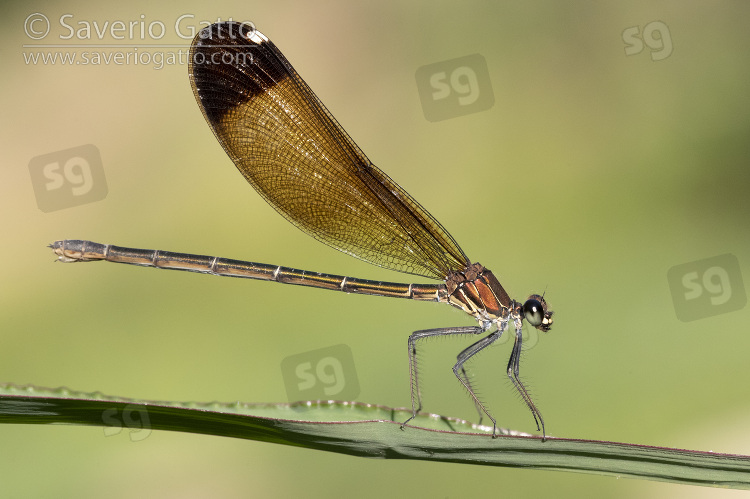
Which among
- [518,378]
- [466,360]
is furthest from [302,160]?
[518,378]

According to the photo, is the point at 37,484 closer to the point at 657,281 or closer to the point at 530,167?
the point at 657,281

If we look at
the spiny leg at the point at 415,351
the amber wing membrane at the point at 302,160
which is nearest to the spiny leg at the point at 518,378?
the spiny leg at the point at 415,351

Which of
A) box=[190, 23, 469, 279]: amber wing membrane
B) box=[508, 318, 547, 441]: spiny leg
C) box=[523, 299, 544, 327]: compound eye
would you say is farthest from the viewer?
box=[190, 23, 469, 279]: amber wing membrane

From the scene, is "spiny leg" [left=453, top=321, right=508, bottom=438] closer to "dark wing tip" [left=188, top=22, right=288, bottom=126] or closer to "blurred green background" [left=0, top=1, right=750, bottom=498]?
"blurred green background" [left=0, top=1, right=750, bottom=498]

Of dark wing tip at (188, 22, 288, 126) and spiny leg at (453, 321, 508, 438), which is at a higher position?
dark wing tip at (188, 22, 288, 126)

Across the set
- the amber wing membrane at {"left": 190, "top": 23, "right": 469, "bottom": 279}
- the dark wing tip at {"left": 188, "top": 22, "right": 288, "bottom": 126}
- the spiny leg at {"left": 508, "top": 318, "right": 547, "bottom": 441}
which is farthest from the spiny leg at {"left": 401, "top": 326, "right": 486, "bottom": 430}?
the dark wing tip at {"left": 188, "top": 22, "right": 288, "bottom": 126}

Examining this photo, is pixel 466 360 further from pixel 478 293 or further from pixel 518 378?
pixel 478 293

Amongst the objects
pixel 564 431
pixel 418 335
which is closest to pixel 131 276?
pixel 418 335

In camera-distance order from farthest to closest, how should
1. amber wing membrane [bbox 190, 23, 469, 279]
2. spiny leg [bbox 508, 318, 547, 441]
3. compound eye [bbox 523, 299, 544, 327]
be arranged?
amber wing membrane [bbox 190, 23, 469, 279]
compound eye [bbox 523, 299, 544, 327]
spiny leg [bbox 508, 318, 547, 441]
